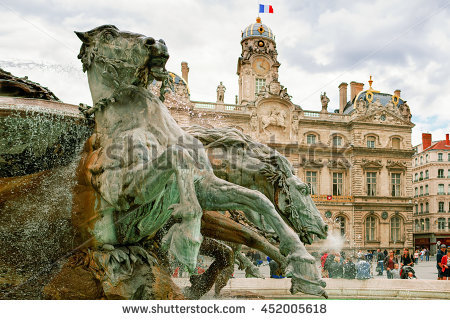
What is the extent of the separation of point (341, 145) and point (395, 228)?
312 inches

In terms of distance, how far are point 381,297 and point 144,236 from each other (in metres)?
4.73

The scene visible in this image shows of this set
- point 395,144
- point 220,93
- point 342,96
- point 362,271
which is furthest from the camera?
point 342,96

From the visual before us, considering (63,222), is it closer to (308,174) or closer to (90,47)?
(90,47)

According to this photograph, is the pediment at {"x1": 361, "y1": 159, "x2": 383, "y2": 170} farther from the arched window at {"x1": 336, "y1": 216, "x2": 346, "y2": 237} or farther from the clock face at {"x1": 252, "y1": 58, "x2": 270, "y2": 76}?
the clock face at {"x1": 252, "y1": 58, "x2": 270, "y2": 76}

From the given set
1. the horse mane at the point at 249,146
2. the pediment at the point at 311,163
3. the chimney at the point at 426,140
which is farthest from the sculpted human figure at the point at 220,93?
the chimney at the point at 426,140

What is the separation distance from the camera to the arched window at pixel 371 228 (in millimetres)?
33500

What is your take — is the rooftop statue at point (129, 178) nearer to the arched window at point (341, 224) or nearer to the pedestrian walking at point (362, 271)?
the pedestrian walking at point (362, 271)

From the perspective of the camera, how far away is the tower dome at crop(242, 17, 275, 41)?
3700 centimetres

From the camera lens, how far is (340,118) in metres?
35.7

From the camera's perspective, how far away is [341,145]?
115 ft

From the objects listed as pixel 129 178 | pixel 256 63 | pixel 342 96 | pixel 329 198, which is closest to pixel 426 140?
pixel 342 96

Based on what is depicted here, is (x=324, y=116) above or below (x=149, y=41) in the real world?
above

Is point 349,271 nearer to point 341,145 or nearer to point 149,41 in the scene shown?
point 149,41

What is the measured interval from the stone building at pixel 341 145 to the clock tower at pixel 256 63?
8 centimetres
